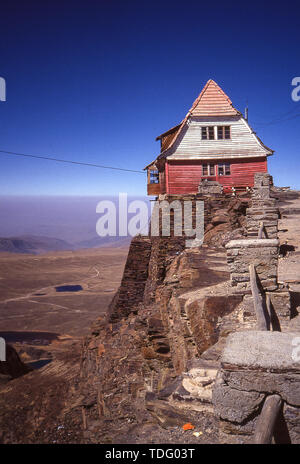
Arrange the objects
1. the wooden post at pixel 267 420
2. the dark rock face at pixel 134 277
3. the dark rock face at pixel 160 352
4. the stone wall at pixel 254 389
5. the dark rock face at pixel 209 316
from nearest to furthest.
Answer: the wooden post at pixel 267 420 → the stone wall at pixel 254 389 → the dark rock face at pixel 160 352 → the dark rock face at pixel 209 316 → the dark rock face at pixel 134 277

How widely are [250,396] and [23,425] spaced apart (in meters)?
7.69

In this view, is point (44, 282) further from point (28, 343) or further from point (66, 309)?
point (28, 343)

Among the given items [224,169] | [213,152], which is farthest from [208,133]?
[224,169]

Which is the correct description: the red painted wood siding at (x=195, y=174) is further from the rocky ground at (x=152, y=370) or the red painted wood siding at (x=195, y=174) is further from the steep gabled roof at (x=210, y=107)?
the rocky ground at (x=152, y=370)

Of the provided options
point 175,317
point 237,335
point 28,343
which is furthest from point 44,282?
point 237,335

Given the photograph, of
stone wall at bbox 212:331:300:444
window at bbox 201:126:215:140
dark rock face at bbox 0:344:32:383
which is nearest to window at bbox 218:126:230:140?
window at bbox 201:126:215:140

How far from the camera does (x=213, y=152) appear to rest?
18.9 metres

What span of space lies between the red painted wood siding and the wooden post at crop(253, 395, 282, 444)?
17.3 meters

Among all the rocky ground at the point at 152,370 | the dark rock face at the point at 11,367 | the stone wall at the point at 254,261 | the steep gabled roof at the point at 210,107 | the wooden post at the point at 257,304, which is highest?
the steep gabled roof at the point at 210,107

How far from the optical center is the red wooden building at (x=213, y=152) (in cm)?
1891

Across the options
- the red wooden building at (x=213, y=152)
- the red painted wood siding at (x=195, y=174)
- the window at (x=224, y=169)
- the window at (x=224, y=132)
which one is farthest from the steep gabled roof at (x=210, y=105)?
the window at (x=224, y=169)

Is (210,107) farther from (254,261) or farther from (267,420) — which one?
(267,420)

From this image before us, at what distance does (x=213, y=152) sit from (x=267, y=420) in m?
18.4

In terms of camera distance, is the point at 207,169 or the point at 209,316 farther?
the point at 207,169
